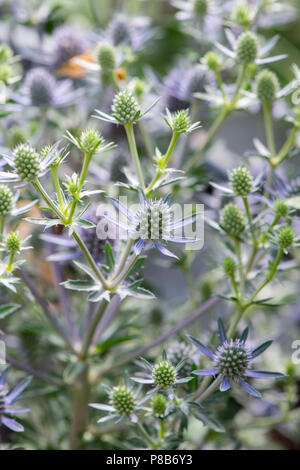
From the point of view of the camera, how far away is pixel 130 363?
898 millimetres

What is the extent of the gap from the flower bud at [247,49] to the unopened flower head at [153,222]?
0.32m

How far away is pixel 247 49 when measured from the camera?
2.61ft

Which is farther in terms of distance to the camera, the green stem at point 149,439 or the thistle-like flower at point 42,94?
the thistle-like flower at point 42,94

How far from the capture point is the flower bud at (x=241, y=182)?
683mm

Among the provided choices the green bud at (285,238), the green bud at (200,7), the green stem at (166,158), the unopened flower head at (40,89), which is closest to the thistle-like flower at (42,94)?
the unopened flower head at (40,89)

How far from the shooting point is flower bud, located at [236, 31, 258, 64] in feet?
2.61

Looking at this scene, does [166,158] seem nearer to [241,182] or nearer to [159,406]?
[241,182]

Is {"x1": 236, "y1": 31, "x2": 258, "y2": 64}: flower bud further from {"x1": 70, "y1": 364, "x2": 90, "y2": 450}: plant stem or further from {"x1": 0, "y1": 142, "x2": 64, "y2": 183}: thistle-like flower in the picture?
{"x1": 70, "y1": 364, "x2": 90, "y2": 450}: plant stem

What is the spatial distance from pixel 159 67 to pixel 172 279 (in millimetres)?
609

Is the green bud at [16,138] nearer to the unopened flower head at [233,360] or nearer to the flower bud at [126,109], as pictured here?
the flower bud at [126,109]

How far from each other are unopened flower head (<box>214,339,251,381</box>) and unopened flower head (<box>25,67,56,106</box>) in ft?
1.86

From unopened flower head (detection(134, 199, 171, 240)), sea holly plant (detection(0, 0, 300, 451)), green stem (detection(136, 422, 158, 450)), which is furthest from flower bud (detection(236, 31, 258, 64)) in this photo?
green stem (detection(136, 422, 158, 450))
